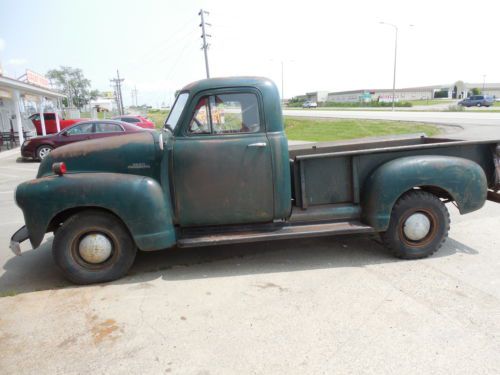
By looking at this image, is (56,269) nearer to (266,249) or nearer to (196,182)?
(196,182)

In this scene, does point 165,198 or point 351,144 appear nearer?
point 165,198

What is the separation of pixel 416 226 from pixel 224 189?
82.0 inches

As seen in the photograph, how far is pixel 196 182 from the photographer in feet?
12.9

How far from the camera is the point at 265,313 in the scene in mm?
3246

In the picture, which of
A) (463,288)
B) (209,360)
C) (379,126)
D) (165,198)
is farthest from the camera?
(379,126)

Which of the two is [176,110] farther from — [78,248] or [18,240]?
[18,240]

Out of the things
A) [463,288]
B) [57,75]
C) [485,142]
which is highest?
[57,75]

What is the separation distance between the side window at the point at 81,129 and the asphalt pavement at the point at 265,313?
9545 mm

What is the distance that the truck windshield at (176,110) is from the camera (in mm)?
4113

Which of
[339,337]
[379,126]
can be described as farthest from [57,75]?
[339,337]

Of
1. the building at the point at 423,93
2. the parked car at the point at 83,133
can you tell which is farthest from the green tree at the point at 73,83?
the parked car at the point at 83,133

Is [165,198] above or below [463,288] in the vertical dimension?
above

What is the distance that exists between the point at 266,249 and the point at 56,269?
2363mm

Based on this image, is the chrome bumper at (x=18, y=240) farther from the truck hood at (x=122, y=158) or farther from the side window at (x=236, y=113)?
the side window at (x=236, y=113)
